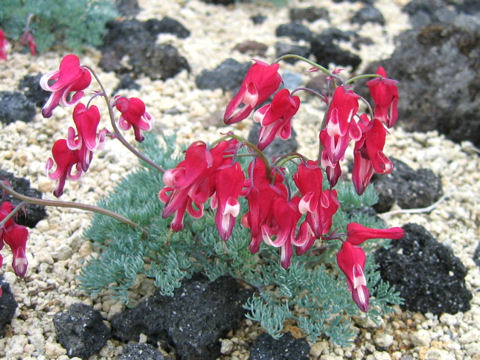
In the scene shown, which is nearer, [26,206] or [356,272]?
[356,272]

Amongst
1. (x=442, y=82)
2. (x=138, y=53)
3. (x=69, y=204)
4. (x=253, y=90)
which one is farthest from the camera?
(x=138, y=53)

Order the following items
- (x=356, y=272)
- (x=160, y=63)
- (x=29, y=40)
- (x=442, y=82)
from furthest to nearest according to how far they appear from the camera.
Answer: (x=160, y=63) < (x=29, y=40) < (x=442, y=82) < (x=356, y=272)

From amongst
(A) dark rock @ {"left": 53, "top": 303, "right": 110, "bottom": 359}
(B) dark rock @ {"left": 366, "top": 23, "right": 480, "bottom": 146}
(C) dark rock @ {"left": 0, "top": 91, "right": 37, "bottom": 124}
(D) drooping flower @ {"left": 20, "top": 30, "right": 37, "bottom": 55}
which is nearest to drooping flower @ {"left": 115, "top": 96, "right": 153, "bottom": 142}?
(A) dark rock @ {"left": 53, "top": 303, "right": 110, "bottom": 359}

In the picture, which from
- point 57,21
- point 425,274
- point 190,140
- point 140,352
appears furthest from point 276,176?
point 57,21

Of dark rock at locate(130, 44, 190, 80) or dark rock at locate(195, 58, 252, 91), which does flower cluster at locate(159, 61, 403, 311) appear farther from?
dark rock at locate(130, 44, 190, 80)

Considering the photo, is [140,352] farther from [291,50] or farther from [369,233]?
[291,50]

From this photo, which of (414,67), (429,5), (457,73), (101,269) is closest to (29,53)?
(101,269)

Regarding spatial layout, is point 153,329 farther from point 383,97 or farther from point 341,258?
point 383,97
